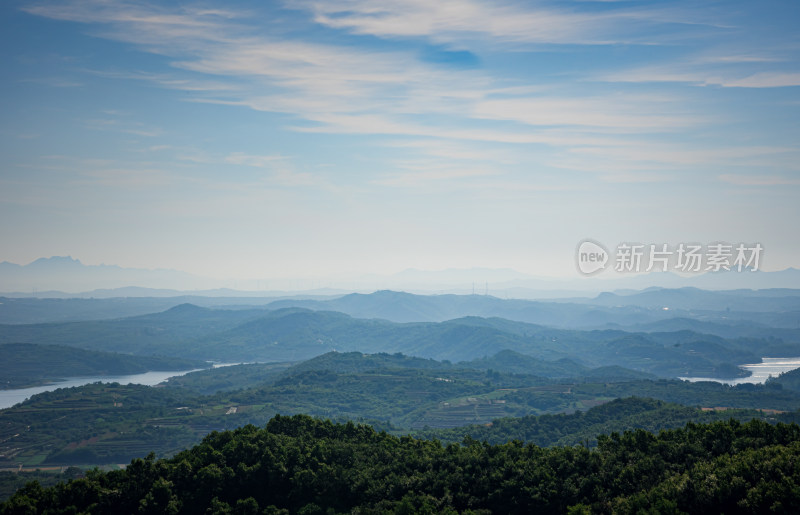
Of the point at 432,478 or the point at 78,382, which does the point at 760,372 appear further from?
the point at 78,382

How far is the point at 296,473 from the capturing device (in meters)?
32.5

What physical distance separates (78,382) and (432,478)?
552 ft

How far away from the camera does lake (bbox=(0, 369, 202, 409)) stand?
14441cm

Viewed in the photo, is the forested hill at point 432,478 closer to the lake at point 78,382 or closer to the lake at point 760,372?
the lake at point 78,382

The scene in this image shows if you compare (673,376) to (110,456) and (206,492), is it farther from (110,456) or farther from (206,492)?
(206,492)

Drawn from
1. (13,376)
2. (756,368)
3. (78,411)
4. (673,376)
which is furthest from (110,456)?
(756,368)

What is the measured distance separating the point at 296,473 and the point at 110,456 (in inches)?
2795

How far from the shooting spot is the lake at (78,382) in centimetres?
14441

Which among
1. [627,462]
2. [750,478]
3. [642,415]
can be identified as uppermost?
[750,478]

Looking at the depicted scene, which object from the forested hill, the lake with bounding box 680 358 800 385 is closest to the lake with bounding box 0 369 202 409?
the forested hill

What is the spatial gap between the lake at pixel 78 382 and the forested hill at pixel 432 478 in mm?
131606

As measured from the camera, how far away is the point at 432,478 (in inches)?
1273

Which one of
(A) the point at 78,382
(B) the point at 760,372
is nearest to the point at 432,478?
(A) the point at 78,382

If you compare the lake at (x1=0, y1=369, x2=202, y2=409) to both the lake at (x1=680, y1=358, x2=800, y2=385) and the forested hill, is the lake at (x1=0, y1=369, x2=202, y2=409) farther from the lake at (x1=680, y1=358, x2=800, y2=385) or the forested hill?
the lake at (x1=680, y1=358, x2=800, y2=385)
